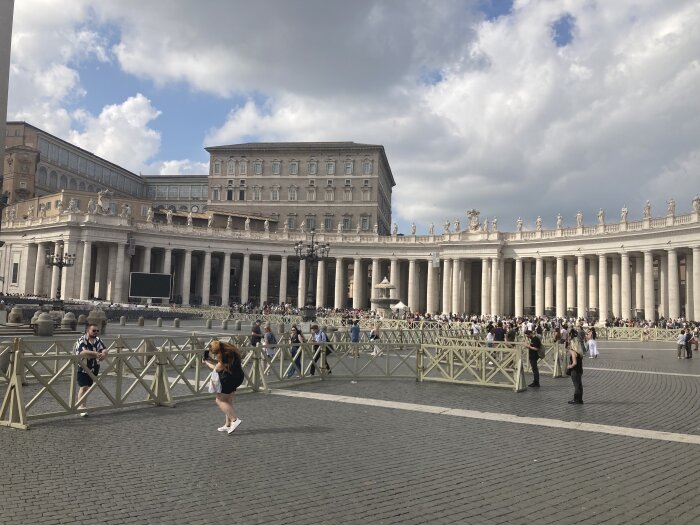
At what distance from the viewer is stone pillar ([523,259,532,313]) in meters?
77.6

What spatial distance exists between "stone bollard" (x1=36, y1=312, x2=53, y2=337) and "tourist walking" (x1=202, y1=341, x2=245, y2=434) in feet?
73.5

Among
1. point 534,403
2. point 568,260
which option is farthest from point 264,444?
point 568,260

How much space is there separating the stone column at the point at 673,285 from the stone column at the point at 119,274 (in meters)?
63.0

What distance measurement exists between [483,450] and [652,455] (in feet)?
9.12

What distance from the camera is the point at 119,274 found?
240 ft

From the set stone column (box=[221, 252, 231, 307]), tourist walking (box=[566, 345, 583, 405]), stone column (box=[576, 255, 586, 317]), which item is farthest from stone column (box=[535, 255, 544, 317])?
tourist walking (box=[566, 345, 583, 405])

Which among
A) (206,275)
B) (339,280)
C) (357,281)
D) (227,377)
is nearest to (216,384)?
(227,377)

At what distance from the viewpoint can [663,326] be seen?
165ft

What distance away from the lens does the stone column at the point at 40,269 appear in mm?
78875

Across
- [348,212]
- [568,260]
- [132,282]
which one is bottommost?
[132,282]

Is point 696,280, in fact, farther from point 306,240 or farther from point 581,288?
point 306,240

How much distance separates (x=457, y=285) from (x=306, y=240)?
74.8ft

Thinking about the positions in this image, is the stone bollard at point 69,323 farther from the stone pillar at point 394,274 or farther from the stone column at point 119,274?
the stone pillar at point 394,274

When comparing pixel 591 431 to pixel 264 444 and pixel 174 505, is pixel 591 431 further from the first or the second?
pixel 174 505
